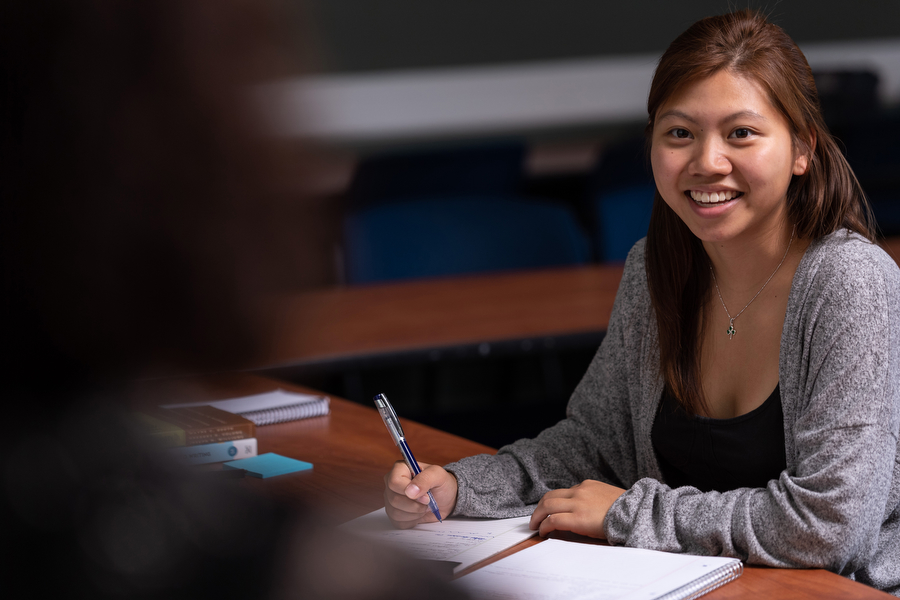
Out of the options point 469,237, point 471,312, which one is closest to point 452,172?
point 469,237

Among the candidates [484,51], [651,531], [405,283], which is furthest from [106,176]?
[484,51]

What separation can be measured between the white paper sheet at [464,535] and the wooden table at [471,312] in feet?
1.93

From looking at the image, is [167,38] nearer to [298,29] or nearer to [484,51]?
[298,29]

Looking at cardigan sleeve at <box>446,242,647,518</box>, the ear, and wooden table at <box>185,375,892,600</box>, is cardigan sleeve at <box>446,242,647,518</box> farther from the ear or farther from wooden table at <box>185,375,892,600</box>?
the ear

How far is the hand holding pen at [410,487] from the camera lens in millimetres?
941

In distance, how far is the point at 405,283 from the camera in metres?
2.56

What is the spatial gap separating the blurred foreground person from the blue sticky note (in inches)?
34.3

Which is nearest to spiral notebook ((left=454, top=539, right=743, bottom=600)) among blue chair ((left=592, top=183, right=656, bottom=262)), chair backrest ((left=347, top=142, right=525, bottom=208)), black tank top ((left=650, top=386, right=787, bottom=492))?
black tank top ((left=650, top=386, right=787, bottom=492))

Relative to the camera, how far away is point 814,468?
2.74 ft

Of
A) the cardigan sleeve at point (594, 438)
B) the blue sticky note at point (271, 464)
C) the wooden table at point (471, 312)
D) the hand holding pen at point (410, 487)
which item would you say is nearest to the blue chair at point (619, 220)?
the wooden table at point (471, 312)

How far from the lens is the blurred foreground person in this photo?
0.47 ft

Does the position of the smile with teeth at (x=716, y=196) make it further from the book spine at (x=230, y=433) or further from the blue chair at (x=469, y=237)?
the blue chair at (x=469, y=237)

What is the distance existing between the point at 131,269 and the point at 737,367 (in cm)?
103

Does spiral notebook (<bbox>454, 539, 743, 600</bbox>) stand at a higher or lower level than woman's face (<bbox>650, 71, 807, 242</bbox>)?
lower
